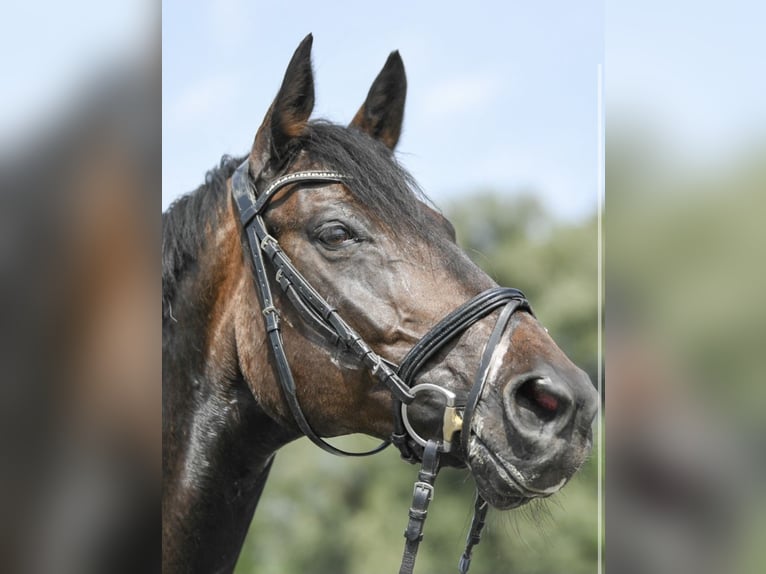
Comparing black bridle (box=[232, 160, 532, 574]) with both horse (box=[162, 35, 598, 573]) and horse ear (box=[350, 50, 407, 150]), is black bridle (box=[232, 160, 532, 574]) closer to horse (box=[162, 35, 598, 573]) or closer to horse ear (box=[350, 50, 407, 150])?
horse (box=[162, 35, 598, 573])

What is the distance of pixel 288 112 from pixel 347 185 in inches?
14.5

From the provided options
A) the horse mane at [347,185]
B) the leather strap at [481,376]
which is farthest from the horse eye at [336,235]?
the leather strap at [481,376]

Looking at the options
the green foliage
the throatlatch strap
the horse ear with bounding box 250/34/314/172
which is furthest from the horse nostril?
the green foliage

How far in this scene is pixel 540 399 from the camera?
78.2 inches

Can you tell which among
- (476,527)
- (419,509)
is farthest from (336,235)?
(476,527)

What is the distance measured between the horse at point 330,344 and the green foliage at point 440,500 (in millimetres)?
11304

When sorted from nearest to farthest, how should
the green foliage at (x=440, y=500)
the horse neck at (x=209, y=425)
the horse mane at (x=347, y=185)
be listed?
the horse mane at (x=347, y=185), the horse neck at (x=209, y=425), the green foliage at (x=440, y=500)

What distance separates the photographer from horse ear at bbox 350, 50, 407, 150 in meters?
2.93

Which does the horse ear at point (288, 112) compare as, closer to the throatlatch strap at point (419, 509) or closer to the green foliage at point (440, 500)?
the throatlatch strap at point (419, 509)

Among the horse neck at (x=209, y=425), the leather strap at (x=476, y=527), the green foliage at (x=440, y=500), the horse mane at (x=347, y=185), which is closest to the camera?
the leather strap at (x=476, y=527)

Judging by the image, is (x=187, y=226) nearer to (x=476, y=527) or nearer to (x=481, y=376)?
(x=481, y=376)

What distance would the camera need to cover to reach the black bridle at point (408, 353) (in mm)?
2092
